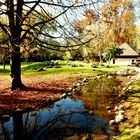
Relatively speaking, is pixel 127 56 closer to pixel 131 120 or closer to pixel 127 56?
pixel 127 56

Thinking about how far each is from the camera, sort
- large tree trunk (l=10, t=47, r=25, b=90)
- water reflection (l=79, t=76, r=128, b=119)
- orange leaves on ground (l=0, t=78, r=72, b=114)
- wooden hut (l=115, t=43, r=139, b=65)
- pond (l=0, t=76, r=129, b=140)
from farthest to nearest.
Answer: wooden hut (l=115, t=43, r=139, b=65)
large tree trunk (l=10, t=47, r=25, b=90)
orange leaves on ground (l=0, t=78, r=72, b=114)
water reflection (l=79, t=76, r=128, b=119)
pond (l=0, t=76, r=129, b=140)

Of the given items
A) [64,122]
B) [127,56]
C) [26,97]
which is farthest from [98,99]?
[127,56]

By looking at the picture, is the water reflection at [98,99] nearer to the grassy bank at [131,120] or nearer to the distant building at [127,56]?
the grassy bank at [131,120]

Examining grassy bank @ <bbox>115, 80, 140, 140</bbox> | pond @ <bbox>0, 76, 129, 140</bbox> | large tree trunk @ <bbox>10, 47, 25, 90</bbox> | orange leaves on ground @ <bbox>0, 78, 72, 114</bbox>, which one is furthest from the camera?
A: large tree trunk @ <bbox>10, 47, 25, 90</bbox>

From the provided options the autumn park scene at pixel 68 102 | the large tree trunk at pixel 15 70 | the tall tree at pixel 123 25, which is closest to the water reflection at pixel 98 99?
the autumn park scene at pixel 68 102

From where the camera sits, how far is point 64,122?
12.7m

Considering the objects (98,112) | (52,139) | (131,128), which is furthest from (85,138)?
(98,112)

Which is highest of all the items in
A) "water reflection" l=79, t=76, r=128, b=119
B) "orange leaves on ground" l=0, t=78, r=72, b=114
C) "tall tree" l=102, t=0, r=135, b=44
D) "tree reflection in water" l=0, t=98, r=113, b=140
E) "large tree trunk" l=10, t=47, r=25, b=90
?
"tall tree" l=102, t=0, r=135, b=44

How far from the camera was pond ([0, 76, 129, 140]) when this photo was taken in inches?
429

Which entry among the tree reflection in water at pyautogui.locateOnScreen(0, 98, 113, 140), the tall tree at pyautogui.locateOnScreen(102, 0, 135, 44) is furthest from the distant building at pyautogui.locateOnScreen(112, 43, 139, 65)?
the tree reflection in water at pyautogui.locateOnScreen(0, 98, 113, 140)

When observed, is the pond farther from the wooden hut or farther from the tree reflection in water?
the wooden hut

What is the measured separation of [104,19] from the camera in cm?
1530

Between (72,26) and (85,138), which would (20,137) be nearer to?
(85,138)

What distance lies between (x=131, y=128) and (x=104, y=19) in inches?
242
